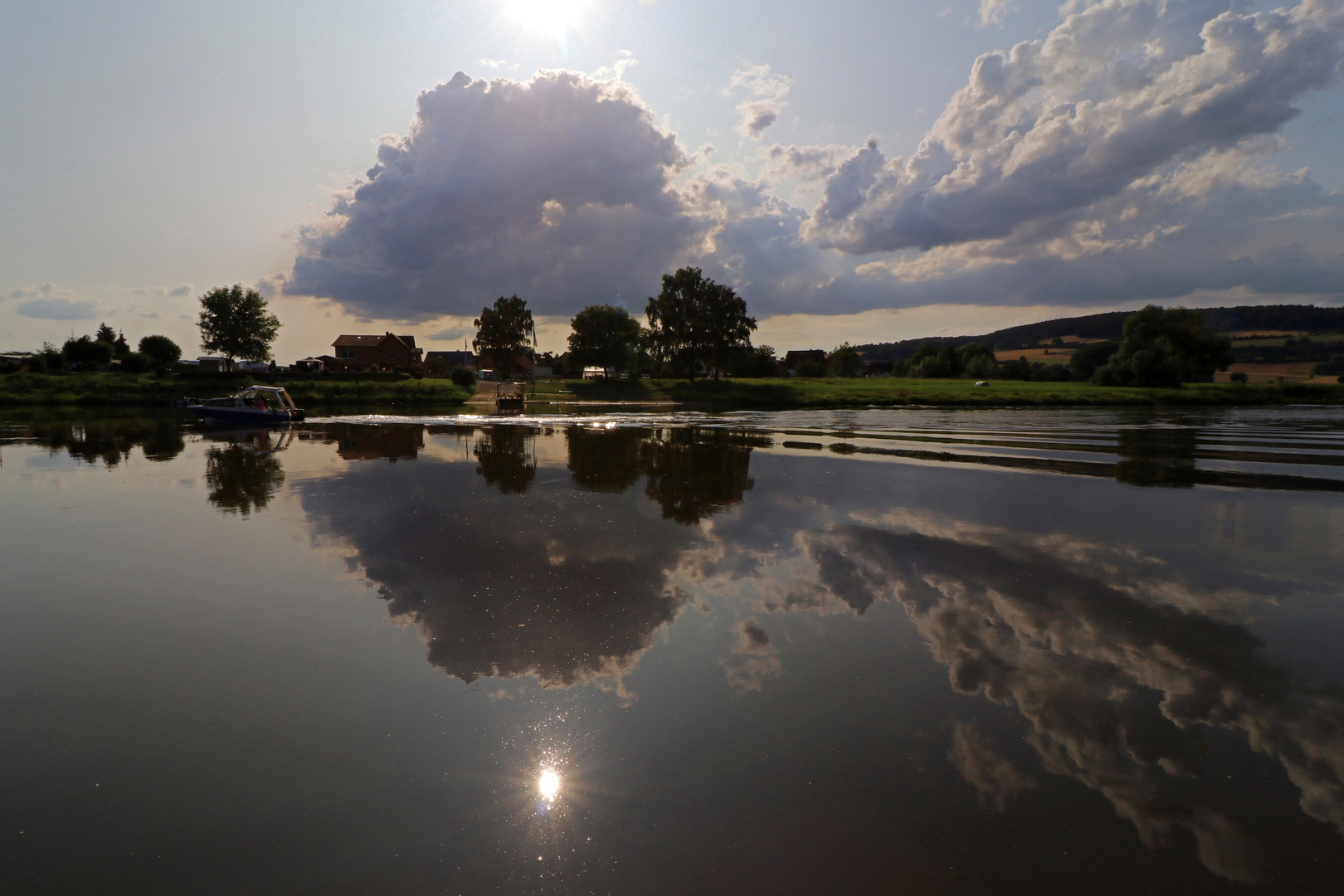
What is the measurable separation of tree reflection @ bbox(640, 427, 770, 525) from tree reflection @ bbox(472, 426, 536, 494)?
315cm

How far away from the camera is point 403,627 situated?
6918 mm

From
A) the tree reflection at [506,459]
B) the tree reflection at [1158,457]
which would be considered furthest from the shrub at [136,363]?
the tree reflection at [1158,457]

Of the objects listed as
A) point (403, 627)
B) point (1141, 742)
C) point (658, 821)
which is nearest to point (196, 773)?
point (403, 627)

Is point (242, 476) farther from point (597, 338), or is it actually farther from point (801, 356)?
point (801, 356)

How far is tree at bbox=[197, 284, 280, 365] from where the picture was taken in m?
84.0

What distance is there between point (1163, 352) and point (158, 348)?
124254 millimetres

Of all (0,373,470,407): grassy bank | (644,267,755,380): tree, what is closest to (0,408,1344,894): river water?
(0,373,470,407): grassy bank

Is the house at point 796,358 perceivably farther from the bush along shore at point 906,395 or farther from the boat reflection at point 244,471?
the boat reflection at point 244,471

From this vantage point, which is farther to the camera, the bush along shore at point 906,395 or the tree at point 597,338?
the tree at point 597,338

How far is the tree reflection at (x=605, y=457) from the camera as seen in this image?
52.8 ft

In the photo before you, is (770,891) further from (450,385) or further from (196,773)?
(450,385)

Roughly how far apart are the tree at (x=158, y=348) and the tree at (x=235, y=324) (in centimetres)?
547

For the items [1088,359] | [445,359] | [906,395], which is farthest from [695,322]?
[445,359]

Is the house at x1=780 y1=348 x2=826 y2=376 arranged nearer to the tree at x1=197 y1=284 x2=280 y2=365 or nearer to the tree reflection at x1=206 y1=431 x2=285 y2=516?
the tree at x1=197 y1=284 x2=280 y2=365
